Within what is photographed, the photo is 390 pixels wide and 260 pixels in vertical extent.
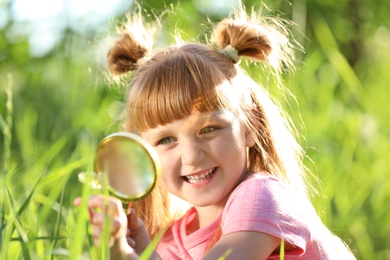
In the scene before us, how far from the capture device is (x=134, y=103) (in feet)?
6.98

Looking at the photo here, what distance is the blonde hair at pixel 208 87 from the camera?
204 centimetres

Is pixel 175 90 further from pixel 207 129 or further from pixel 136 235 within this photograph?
pixel 136 235

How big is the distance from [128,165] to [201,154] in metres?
0.34

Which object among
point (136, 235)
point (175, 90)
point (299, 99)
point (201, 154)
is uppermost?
point (175, 90)

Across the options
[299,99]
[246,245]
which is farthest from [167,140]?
[299,99]

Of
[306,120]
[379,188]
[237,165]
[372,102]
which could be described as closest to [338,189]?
[379,188]

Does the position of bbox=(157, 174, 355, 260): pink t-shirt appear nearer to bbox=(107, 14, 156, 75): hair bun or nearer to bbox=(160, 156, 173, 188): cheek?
bbox=(160, 156, 173, 188): cheek

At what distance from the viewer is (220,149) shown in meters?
2.02

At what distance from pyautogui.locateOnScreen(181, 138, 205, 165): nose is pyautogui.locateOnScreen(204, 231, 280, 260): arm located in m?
0.18

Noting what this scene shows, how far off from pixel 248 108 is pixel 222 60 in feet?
0.41

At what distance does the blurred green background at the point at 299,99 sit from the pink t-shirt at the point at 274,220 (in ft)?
1.44

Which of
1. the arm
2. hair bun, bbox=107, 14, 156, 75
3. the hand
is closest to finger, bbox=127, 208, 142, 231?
the hand

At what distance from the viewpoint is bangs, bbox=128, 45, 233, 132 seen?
6.63ft

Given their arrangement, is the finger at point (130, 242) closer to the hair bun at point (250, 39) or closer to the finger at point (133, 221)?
the finger at point (133, 221)
